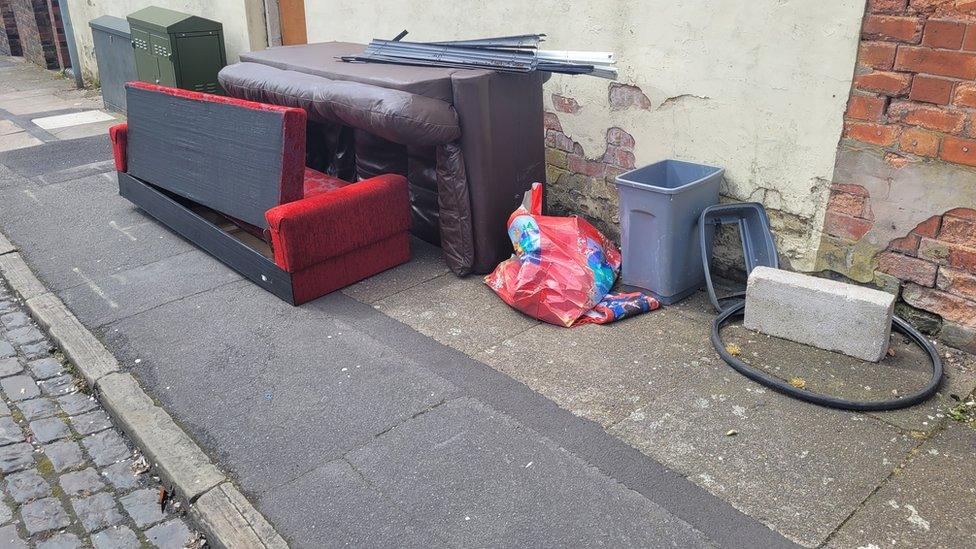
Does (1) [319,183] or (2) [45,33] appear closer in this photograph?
(1) [319,183]

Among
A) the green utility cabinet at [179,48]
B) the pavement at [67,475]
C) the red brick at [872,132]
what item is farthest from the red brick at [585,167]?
the green utility cabinet at [179,48]

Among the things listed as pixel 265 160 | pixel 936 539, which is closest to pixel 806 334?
pixel 936 539

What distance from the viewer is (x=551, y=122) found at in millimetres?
5422

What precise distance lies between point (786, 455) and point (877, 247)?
4.49 ft

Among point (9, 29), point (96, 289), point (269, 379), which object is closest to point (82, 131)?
point (96, 289)

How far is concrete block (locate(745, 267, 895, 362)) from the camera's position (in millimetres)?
3775

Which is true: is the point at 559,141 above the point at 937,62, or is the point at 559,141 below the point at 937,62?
below

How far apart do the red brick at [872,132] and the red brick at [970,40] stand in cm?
45

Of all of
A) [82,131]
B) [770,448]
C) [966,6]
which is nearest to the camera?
[770,448]

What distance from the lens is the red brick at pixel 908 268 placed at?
3885mm

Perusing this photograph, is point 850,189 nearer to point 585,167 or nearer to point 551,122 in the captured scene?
point 585,167

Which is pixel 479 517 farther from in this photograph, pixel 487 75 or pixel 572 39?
pixel 572 39

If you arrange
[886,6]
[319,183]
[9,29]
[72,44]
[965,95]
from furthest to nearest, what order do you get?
[9,29] → [72,44] → [319,183] → [886,6] → [965,95]

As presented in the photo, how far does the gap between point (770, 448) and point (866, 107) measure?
1.74m
